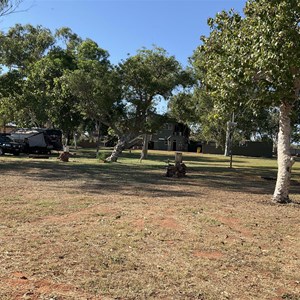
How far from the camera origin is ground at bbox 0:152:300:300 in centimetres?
447

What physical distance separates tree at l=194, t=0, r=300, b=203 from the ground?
2830 mm

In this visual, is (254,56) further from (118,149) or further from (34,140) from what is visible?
(34,140)

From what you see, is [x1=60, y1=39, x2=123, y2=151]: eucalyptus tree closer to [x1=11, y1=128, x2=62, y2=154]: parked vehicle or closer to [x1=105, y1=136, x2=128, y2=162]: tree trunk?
[x1=105, y1=136, x2=128, y2=162]: tree trunk

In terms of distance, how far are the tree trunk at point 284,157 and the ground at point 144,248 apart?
0.53 meters

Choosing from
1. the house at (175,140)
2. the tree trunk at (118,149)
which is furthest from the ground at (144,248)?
the house at (175,140)

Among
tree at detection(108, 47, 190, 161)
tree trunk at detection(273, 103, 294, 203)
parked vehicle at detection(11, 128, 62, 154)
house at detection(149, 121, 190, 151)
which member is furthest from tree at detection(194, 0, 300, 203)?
house at detection(149, 121, 190, 151)

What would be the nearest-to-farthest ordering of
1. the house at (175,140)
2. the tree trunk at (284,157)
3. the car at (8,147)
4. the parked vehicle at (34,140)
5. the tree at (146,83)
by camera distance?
the tree trunk at (284,157)
the tree at (146,83)
the car at (8,147)
the parked vehicle at (34,140)
the house at (175,140)

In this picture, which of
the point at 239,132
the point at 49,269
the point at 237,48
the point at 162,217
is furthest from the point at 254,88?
the point at 239,132

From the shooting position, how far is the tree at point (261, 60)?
9.40m

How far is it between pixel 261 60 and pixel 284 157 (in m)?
2.94

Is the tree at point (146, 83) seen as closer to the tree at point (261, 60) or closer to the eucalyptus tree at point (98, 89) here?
the eucalyptus tree at point (98, 89)

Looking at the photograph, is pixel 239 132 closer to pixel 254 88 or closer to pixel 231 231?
pixel 254 88

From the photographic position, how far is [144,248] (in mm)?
5988

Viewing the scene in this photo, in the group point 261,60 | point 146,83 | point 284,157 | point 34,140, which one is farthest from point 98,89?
point 261,60
